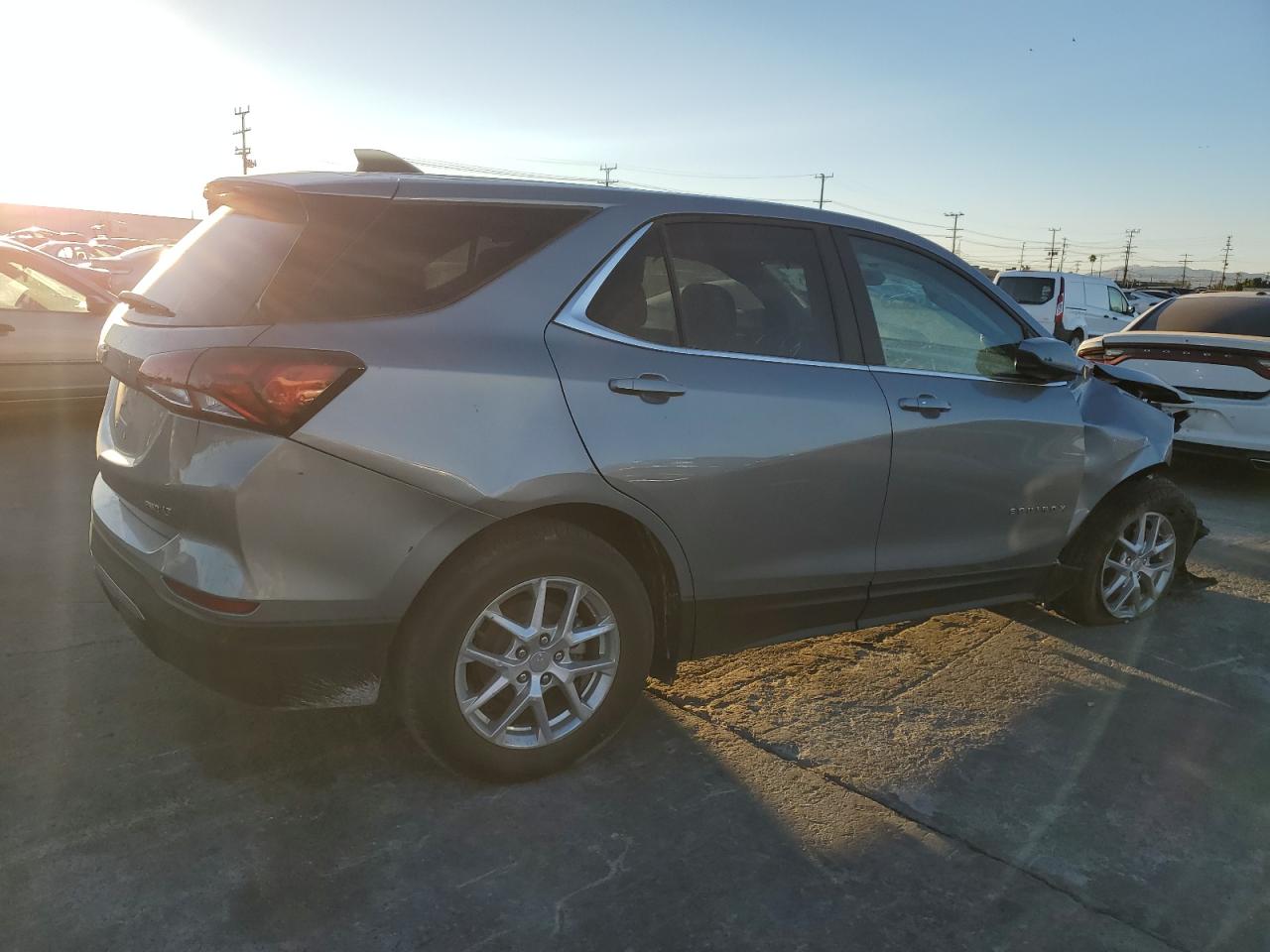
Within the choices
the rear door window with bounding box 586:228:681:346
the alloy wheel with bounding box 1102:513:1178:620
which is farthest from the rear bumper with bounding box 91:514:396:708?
the alloy wheel with bounding box 1102:513:1178:620

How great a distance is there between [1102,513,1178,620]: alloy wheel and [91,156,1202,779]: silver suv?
1042 mm

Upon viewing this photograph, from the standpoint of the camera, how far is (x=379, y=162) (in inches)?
123

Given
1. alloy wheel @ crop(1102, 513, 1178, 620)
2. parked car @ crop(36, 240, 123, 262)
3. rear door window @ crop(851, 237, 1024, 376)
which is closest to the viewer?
rear door window @ crop(851, 237, 1024, 376)

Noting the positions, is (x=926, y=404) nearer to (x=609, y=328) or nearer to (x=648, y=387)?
(x=648, y=387)

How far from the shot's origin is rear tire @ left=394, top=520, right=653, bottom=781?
8.47 feet

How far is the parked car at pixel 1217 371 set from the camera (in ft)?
22.8

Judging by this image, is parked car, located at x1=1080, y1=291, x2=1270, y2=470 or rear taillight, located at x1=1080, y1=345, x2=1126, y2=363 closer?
parked car, located at x1=1080, y1=291, x2=1270, y2=470

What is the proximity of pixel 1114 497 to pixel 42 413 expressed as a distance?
7605mm

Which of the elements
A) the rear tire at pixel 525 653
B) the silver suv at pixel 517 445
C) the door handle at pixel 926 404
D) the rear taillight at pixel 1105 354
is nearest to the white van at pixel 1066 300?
the rear taillight at pixel 1105 354

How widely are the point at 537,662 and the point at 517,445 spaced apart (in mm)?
650

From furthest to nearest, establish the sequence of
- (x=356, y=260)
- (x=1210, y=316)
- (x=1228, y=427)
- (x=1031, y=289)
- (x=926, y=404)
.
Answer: (x=1031, y=289) < (x=1210, y=316) < (x=1228, y=427) < (x=926, y=404) < (x=356, y=260)

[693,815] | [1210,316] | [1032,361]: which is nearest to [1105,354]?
[1210,316]

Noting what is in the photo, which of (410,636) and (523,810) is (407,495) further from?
(523,810)

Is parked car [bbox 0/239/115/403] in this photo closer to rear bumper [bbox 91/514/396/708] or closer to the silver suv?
the silver suv
